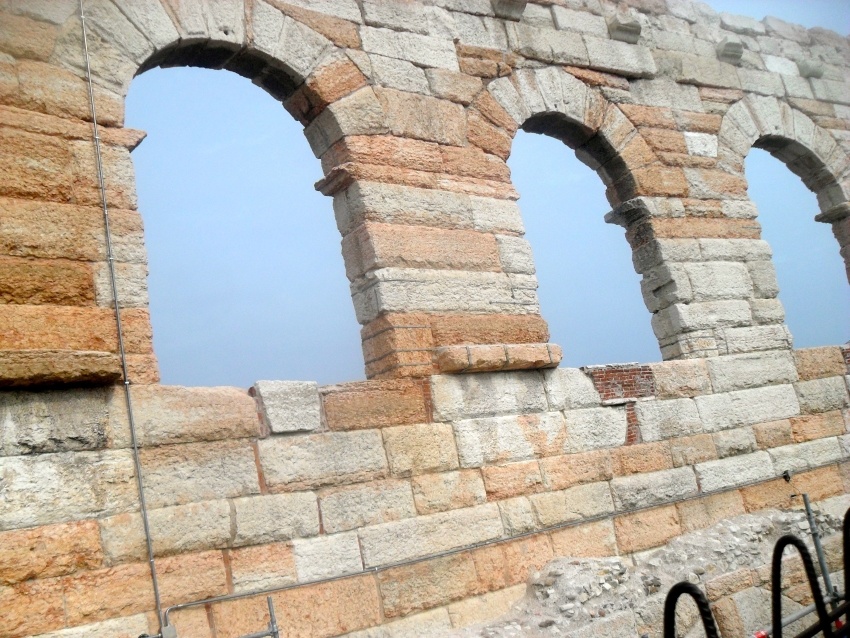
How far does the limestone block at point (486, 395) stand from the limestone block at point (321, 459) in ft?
1.73

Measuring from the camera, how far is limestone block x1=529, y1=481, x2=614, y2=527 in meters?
5.55

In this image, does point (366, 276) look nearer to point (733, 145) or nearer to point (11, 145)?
point (11, 145)

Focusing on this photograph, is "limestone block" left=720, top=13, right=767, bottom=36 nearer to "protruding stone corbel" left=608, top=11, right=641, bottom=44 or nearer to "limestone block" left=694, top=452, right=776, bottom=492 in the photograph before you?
"protruding stone corbel" left=608, top=11, right=641, bottom=44

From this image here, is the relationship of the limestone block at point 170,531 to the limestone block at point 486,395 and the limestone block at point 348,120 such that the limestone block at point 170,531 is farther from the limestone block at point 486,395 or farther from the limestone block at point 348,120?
the limestone block at point 348,120

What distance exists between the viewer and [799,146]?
834 centimetres

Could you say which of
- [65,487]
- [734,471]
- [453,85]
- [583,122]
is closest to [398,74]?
[453,85]

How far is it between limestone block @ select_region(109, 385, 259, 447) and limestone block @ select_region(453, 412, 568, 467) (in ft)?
4.52

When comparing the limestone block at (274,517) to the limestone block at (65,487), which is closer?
the limestone block at (65,487)

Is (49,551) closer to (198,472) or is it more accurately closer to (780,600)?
(198,472)

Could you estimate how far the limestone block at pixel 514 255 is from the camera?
6.05m

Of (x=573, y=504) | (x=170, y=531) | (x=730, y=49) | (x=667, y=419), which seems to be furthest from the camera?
(x=730, y=49)

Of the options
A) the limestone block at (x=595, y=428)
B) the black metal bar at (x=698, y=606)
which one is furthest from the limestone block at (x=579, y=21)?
the black metal bar at (x=698, y=606)

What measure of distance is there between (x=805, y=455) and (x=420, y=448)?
3.58 m

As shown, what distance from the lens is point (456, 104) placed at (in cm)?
628
